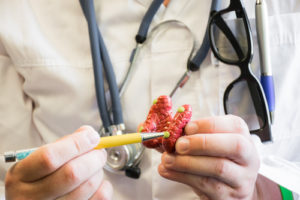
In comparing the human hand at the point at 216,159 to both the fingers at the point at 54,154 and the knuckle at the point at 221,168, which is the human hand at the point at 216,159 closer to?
the knuckle at the point at 221,168

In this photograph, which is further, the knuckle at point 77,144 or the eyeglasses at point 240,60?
the eyeglasses at point 240,60

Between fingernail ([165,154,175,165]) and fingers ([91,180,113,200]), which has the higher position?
fingernail ([165,154,175,165])

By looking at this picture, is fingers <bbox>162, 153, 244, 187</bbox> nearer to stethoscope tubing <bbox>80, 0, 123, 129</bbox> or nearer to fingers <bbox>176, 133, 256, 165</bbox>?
fingers <bbox>176, 133, 256, 165</bbox>

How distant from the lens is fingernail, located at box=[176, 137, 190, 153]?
0.40m

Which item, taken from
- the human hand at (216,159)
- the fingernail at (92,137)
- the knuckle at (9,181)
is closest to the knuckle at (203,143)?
the human hand at (216,159)

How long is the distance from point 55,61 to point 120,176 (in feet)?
0.95

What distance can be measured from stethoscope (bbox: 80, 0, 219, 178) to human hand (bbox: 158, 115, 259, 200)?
0.14m

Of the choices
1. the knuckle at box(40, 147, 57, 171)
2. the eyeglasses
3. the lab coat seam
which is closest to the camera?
the knuckle at box(40, 147, 57, 171)

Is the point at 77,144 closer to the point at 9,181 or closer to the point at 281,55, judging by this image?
the point at 9,181

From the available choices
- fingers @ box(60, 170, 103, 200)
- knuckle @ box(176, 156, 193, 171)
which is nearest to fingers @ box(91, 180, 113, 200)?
fingers @ box(60, 170, 103, 200)

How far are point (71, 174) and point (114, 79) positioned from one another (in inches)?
9.7

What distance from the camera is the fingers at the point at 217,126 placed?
1.34ft

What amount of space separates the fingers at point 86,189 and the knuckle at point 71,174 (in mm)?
27

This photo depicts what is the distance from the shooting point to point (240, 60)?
1.66ft
